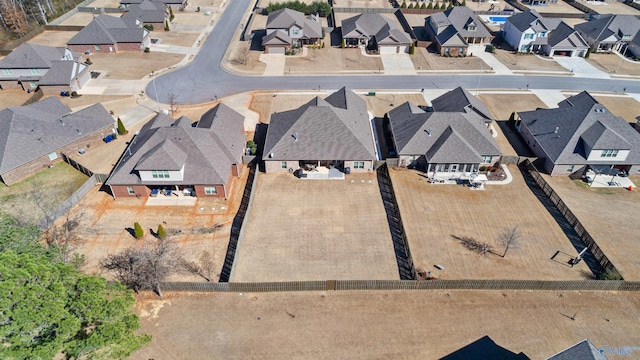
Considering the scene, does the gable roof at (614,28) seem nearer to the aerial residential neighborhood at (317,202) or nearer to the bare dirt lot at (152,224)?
the aerial residential neighborhood at (317,202)

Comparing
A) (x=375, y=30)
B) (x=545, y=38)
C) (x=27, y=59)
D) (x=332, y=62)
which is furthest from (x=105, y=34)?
(x=545, y=38)

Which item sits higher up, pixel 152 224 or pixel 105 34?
pixel 105 34

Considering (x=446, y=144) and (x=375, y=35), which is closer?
(x=446, y=144)

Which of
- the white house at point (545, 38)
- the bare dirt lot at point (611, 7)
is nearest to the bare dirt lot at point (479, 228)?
the white house at point (545, 38)

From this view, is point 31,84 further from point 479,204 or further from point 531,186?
point 531,186

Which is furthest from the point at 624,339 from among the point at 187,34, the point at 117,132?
the point at 187,34

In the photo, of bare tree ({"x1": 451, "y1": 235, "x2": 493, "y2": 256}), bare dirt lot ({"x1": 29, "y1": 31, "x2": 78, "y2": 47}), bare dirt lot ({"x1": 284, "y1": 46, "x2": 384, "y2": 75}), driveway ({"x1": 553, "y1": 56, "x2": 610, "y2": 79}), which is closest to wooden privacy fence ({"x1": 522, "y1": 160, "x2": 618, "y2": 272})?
bare tree ({"x1": 451, "y1": 235, "x2": 493, "y2": 256})

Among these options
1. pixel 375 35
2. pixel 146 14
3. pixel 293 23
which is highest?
pixel 293 23

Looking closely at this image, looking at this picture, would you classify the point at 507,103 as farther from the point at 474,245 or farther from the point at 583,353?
the point at 583,353
